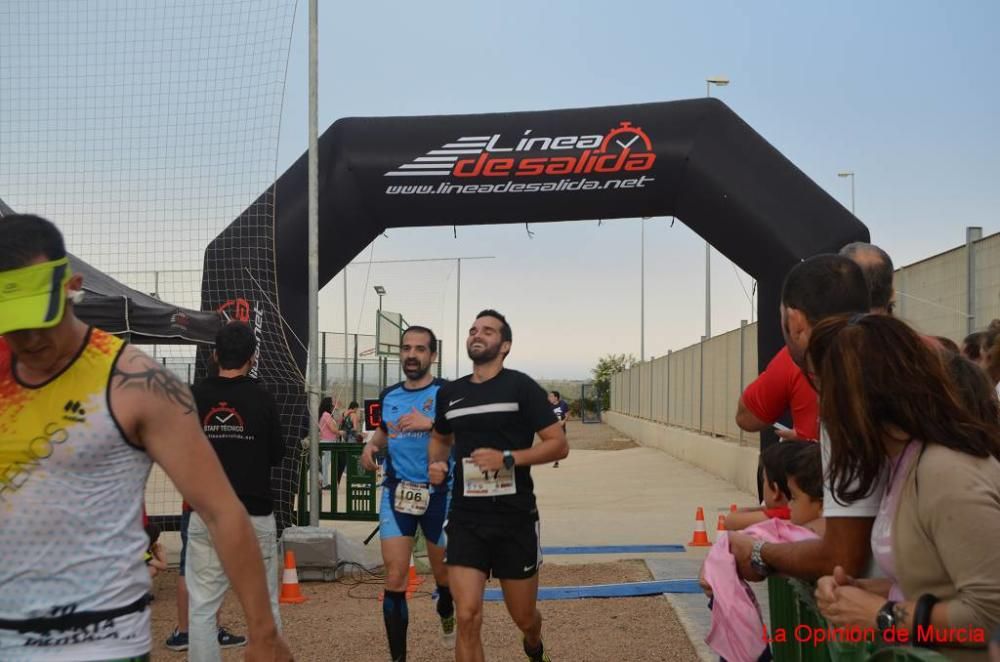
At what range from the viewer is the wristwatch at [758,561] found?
332 centimetres

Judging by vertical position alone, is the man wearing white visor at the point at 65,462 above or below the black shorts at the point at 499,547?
above

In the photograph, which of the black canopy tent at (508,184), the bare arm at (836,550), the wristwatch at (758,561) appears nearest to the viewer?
the bare arm at (836,550)

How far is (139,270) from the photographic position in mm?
9500

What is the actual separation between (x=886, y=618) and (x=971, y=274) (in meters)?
7.47

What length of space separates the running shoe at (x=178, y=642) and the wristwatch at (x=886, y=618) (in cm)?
571

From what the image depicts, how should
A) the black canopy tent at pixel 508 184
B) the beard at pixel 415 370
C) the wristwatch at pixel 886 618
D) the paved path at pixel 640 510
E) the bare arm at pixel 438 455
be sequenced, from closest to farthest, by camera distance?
the wristwatch at pixel 886 618 → the bare arm at pixel 438 455 → the beard at pixel 415 370 → the paved path at pixel 640 510 → the black canopy tent at pixel 508 184

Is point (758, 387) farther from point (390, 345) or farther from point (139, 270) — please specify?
point (390, 345)

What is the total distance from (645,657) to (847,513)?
437cm

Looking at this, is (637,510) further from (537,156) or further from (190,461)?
(190,461)

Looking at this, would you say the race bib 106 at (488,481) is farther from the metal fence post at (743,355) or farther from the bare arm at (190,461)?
the metal fence post at (743,355)

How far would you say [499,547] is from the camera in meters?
5.51

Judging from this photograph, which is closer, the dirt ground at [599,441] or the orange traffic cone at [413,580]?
the orange traffic cone at [413,580]

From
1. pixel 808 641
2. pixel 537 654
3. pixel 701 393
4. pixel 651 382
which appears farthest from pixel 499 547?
pixel 651 382

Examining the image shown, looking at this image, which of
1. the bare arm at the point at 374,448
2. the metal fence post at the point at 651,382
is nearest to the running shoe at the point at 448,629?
the bare arm at the point at 374,448
